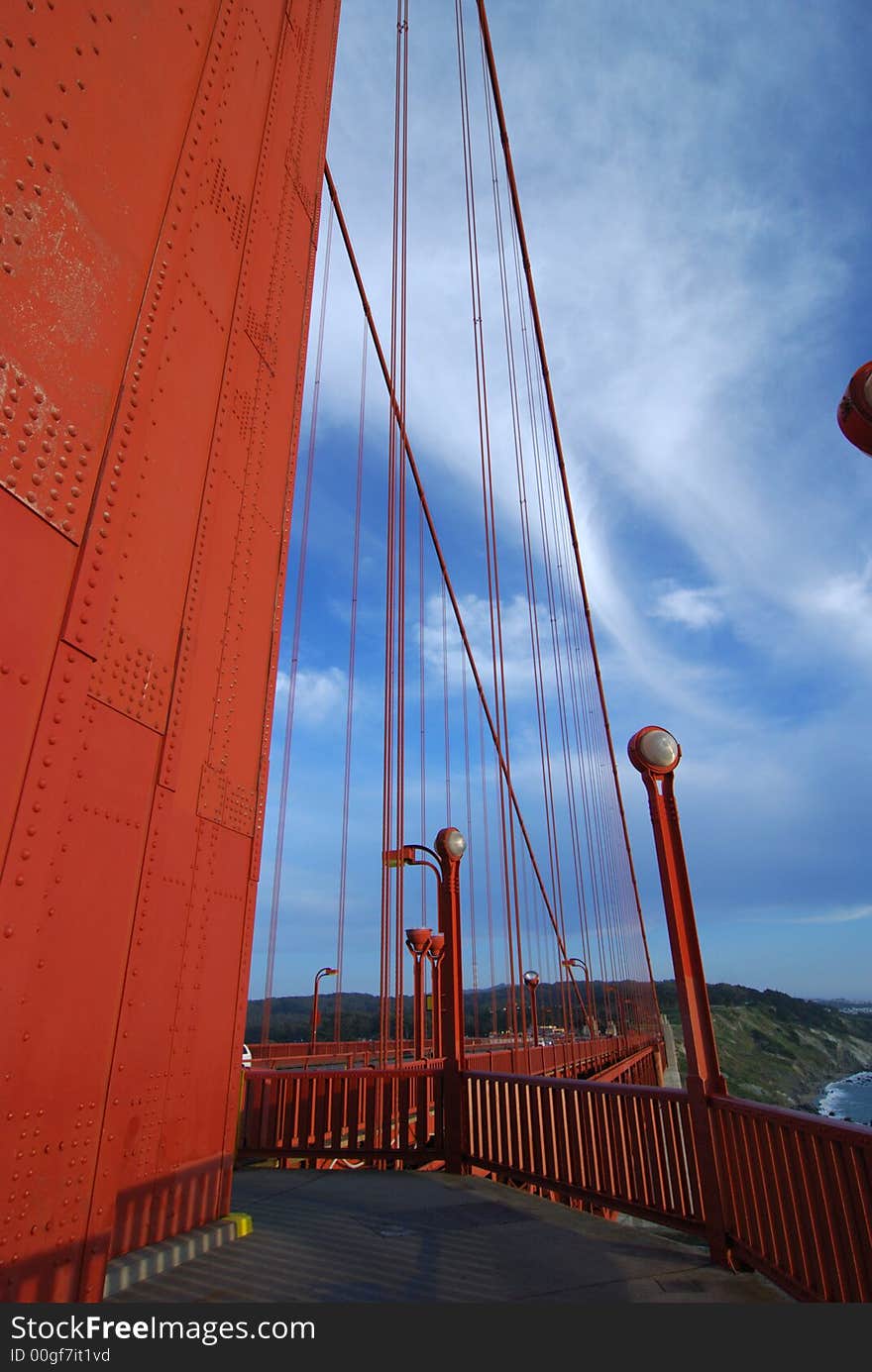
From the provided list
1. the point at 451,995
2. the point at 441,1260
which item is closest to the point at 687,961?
the point at 441,1260

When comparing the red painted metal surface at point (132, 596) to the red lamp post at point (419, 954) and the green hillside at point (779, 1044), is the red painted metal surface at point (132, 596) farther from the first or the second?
the green hillside at point (779, 1044)

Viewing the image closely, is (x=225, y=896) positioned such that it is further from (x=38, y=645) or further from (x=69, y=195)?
(x=69, y=195)

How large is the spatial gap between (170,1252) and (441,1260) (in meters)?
1.23

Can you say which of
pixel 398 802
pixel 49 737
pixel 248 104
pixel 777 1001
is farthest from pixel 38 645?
pixel 777 1001

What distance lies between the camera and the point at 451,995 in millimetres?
6543

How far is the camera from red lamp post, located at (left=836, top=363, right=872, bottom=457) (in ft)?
6.53

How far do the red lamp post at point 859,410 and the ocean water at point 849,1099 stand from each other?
182 feet

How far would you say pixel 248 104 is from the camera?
4172 mm

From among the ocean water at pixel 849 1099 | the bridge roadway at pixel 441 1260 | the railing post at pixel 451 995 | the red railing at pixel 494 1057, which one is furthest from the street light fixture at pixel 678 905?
the ocean water at pixel 849 1099

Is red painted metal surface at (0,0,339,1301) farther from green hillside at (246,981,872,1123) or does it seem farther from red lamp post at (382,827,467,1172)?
green hillside at (246,981,872,1123)

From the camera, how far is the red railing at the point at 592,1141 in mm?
3793

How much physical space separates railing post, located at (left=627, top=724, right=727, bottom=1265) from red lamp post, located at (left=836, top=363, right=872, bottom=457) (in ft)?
8.01

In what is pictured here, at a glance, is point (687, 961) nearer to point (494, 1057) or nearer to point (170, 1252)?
point (170, 1252)

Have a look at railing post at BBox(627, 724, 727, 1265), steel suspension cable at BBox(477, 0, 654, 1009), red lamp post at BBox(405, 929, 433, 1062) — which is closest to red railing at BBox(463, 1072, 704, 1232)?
railing post at BBox(627, 724, 727, 1265)
